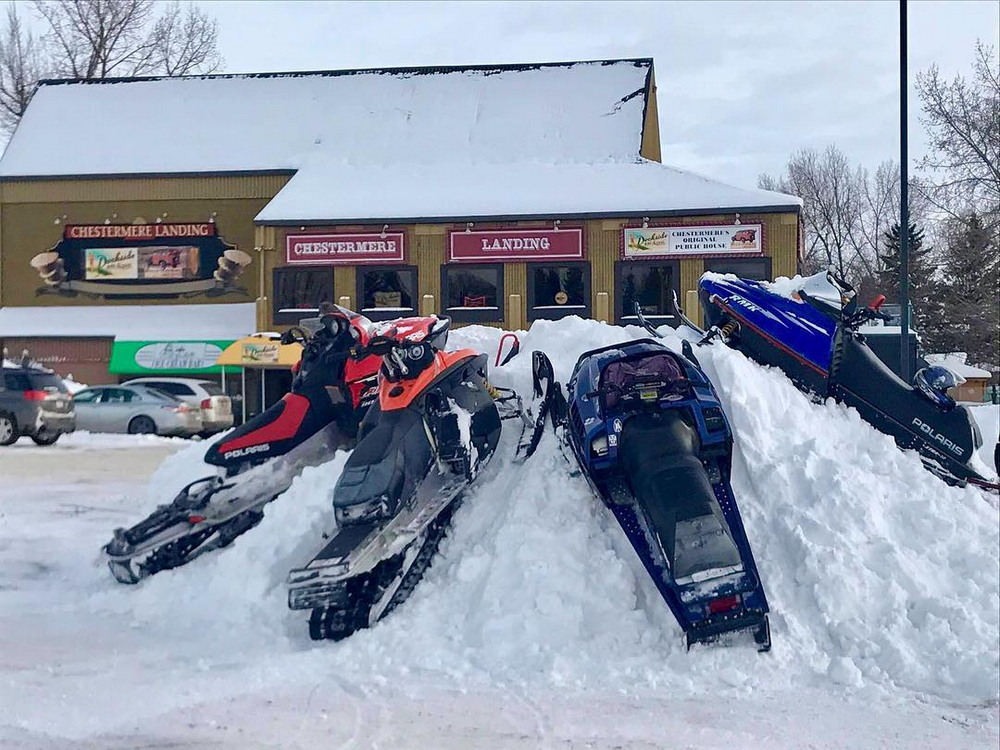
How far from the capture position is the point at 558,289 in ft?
91.1

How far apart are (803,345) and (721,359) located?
0.74m

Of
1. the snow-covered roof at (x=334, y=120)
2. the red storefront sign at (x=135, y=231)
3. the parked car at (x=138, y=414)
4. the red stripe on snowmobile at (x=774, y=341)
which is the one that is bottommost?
the parked car at (x=138, y=414)

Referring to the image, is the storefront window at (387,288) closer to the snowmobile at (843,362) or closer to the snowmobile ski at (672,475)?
the snowmobile at (843,362)

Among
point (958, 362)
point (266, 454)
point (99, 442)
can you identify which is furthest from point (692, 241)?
point (958, 362)

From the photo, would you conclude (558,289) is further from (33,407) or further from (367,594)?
(367,594)

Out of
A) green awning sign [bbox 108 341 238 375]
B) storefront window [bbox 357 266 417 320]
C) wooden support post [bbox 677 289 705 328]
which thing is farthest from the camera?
green awning sign [bbox 108 341 238 375]

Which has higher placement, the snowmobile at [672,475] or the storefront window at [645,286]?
the storefront window at [645,286]

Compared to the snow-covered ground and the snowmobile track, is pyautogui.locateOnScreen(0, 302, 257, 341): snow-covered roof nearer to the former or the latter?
the snow-covered ground

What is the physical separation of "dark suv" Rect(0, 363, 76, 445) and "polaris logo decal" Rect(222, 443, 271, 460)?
14981 mm

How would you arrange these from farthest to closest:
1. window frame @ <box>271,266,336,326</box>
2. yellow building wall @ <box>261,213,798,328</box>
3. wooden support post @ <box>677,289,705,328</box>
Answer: window frame @ <box>271,266,336,326</box> → wooden support post @ <box>677,289,705,328</box> → yellow building wall @ <box>261,213,798,328</box>

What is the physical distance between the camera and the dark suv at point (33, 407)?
20.6 meters

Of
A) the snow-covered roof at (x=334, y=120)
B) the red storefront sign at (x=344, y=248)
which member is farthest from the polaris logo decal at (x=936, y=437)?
the snow-covered roof at (x=334, y=120)

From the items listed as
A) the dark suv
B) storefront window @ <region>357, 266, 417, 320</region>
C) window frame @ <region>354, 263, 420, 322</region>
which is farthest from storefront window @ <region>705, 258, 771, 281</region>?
the dark suv

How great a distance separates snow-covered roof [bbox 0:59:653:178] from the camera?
30594 millimetres
